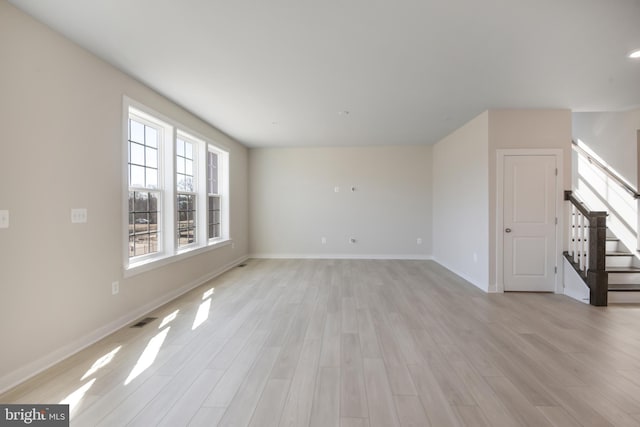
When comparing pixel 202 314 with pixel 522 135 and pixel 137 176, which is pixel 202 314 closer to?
pixel 137 176

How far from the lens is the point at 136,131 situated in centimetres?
348

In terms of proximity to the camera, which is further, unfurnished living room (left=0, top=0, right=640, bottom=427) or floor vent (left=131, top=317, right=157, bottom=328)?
floor vent (left=131, top=317, right=157, bottom=328)

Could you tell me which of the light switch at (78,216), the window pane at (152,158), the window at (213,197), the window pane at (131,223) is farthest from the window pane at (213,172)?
the light switch at (78,216)

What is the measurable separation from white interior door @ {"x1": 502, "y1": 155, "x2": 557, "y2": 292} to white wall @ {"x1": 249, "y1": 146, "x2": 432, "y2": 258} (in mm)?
2598

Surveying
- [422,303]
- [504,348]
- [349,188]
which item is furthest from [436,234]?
[504,348]

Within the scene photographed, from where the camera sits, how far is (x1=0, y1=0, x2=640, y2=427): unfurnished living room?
1962 mm

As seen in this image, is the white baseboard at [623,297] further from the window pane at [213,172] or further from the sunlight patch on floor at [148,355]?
the window pane at [213,172]

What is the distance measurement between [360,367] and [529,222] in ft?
11.7

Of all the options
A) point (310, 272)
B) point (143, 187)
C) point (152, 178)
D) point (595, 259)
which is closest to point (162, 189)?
point (152, 178)

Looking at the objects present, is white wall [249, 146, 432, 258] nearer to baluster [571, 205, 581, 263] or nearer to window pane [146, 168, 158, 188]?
baluster [571, 205, 581, 263]

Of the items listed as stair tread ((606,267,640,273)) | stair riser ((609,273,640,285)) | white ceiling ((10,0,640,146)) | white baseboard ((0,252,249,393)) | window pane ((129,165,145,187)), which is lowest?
white baseboard ((0,252,249,393))

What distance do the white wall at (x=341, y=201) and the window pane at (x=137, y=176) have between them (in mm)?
3591

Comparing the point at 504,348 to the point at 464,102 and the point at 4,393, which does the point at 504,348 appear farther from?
the point at 4,393

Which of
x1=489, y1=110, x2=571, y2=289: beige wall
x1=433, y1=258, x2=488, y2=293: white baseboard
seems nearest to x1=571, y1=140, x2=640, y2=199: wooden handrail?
x1=489, y1=110, x2=571, y2=289: beige wall
